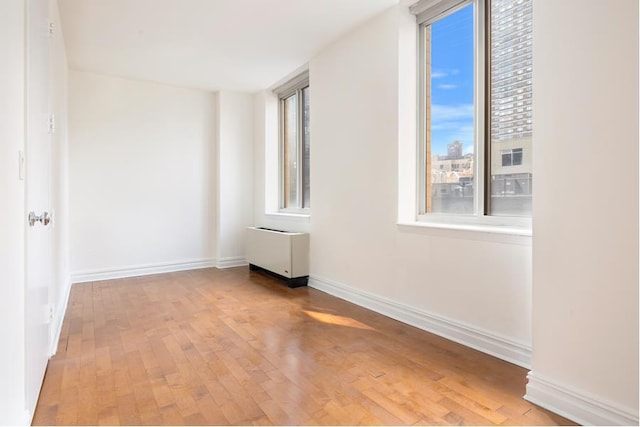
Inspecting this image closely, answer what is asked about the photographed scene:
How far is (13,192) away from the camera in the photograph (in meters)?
1.46

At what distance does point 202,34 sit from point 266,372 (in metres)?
3.04

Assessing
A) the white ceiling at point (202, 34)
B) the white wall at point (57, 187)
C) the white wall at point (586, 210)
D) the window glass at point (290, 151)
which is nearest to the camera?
the white wall at point (586, 210)

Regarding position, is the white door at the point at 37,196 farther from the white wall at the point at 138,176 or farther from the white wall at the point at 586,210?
the white wall at the point at 138,176

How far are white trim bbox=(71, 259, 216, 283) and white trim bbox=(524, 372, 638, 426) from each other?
453 centimetres

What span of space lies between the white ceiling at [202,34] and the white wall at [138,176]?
1.29ft

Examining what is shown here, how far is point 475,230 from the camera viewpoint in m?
2.57

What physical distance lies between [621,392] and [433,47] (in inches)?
104

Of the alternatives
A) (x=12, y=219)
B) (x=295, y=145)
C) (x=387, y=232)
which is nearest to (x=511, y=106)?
(x=387, y=232)

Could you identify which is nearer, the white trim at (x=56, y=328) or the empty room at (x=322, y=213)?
the empty room at (x=322, y=213)

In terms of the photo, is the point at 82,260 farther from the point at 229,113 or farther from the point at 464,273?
the point at 464,273

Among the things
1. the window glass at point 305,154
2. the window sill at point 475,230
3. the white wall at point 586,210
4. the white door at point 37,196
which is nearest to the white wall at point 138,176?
the window glass at point 305,154

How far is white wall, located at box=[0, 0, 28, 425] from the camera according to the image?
133cm

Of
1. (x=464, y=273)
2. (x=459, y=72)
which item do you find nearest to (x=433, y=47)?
(x=459, y=72)

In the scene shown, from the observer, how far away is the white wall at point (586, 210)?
1565mm
